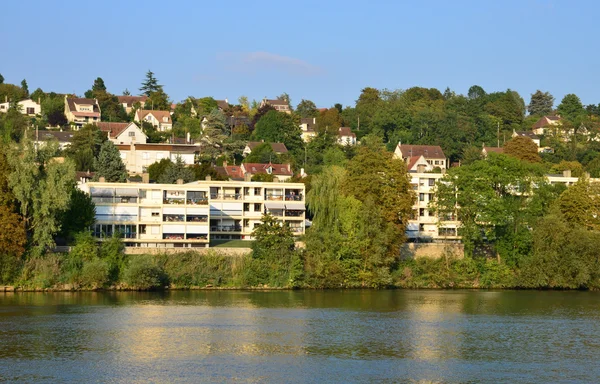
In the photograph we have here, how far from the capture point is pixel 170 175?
9294cm

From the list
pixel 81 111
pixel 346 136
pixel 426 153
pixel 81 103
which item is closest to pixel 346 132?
pixel 346 136

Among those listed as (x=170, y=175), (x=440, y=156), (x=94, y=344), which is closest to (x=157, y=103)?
(x=440, y=156)

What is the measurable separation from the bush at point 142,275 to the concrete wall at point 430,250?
21143mm

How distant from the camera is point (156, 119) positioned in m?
134

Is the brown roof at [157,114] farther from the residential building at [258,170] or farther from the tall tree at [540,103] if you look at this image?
the tall tree at [540,103]

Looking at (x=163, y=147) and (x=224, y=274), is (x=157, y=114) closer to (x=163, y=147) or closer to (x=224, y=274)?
(x=163, y=147)

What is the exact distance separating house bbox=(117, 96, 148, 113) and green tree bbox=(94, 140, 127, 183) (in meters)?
49.3

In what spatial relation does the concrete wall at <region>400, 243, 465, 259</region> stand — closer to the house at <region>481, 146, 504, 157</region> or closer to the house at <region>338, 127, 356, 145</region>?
the house at <region>481, 146, 504, 157</region>

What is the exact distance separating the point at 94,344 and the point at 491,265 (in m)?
39.9

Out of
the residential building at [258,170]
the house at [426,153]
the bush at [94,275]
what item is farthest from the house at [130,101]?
the bush at [94,275]

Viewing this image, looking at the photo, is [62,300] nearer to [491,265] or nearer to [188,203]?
[188,203]

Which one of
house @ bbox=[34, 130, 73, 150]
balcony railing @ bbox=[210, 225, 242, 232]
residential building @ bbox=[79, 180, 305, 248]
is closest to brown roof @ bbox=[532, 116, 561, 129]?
house @ bbox=[34, 130, 73, 150]

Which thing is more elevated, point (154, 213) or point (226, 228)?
point (154, 213)

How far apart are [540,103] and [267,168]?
9813cm
